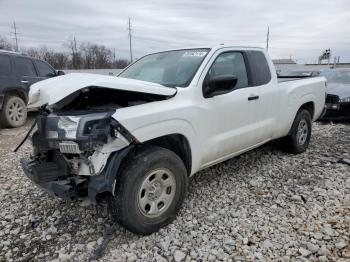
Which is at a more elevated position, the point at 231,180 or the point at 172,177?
the point at 172,177

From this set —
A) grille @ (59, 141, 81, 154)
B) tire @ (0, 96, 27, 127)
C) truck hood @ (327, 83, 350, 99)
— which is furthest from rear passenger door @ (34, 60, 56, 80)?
truck hood @ (327, 83, 350, 99)

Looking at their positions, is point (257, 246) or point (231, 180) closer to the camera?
point (257, 246)

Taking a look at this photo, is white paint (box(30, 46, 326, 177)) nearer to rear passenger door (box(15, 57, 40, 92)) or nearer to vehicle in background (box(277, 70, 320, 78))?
vehicle in background (box(277, 70, 320, 78))

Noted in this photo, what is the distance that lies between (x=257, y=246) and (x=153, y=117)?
1.53m

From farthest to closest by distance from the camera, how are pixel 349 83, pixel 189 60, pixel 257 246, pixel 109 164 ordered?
1. pixel 349 83
2. pixel 189 60
3. pixel 257 246
4. pixel 109 164

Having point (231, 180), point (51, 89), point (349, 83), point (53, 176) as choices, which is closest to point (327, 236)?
point (231, 180)

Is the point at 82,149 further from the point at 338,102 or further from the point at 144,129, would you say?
the point at 338,102

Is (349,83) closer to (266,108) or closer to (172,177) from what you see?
(266,108)

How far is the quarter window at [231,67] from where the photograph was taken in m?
3.81

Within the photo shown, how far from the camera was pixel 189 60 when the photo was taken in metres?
3.82

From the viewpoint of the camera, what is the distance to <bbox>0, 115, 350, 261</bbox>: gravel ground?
114 inches

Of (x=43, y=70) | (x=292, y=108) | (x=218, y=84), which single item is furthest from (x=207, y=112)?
(x=43, y=70)

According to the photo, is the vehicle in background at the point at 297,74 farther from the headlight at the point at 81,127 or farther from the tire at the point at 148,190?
the headlight at the point at 81,127

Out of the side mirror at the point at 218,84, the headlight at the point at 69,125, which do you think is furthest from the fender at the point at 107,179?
the side mirror at the point at 218,84
